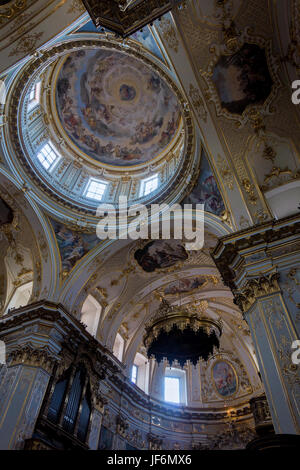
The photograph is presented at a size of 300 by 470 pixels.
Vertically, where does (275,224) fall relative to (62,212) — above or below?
below

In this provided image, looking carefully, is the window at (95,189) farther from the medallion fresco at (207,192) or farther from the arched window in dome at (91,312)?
the medallion fresco at (207,192)

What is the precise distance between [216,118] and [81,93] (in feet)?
25.5

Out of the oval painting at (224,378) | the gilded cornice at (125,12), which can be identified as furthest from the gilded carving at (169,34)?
the oval painting at (224,378)

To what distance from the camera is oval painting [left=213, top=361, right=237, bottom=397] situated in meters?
17.0

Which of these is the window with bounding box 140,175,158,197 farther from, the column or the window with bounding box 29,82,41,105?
the column

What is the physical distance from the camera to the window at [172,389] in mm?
17141

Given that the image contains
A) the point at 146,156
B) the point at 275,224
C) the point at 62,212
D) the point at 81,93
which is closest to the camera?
the point at 275,224

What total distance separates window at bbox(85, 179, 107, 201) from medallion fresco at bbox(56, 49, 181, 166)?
4.20 feet

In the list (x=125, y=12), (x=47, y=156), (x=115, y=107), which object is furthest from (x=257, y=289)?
(x=115, y=107)

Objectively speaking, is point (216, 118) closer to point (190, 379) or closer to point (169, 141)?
point (169, 141)

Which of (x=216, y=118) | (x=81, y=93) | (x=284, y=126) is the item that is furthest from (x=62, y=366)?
(x=81, y=93)

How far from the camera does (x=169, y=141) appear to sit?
50.2 ft

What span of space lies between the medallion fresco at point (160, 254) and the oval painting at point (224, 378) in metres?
7.22

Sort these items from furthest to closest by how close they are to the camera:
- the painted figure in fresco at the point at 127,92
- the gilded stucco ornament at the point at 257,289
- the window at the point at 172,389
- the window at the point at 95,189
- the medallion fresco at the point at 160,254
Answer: the window at the point at 172,389 → the painted figure in fresco at the point at 127,92 → the window at the point at 95,189 → the medallion fresco at the point at 160,254 → the gilded stucco ornament at the point at 257,289
